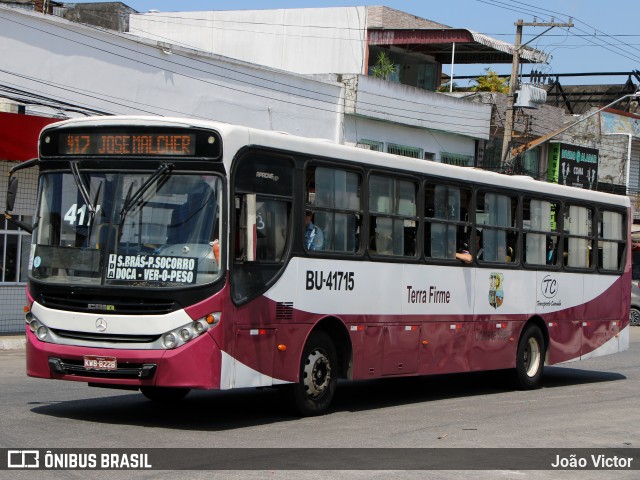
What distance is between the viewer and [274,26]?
123 feet

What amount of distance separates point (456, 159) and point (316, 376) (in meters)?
25.1

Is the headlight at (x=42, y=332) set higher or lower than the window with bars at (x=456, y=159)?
lower

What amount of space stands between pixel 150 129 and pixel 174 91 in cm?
1573

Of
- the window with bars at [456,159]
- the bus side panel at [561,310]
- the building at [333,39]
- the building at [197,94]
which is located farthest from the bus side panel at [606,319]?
the building at [333,39]

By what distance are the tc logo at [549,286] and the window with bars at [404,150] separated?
16.3m

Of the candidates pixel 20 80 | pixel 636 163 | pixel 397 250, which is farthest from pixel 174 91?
pixel 636 163

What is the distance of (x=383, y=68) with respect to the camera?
35312mm

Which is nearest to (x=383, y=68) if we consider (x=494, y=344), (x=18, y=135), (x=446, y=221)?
→ (x=18, y=135)

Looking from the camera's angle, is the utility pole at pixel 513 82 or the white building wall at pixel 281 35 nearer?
the utility pole at pixel 513 82

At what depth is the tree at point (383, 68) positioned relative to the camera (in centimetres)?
3531

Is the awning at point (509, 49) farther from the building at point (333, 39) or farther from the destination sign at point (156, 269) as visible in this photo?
the destination sign at point (156, 269)

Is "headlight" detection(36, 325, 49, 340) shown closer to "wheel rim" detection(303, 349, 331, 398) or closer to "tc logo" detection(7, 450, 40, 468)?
"tc logo" detection(7, 450, 40, 468)

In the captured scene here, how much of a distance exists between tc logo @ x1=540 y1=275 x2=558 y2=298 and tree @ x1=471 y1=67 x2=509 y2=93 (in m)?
27.7

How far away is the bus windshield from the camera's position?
1052cm
